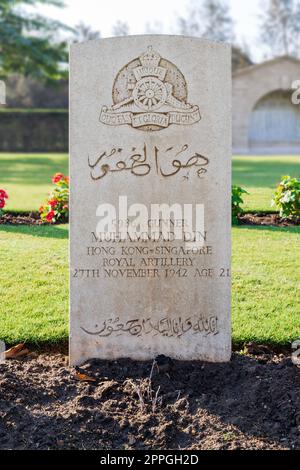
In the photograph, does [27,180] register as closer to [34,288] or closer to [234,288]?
[34,288]

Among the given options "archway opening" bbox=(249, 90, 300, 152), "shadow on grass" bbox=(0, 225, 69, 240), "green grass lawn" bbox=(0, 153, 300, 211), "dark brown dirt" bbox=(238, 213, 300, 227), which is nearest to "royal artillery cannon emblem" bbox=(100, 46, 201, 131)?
"shadow on grass" bbox=(0, 225, 69, 240)

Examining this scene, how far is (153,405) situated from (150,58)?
207 centimetres

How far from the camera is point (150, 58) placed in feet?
12.9

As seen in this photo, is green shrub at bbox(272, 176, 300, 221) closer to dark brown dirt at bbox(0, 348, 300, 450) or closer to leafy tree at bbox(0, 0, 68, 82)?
dark brown dirt at bbox(0, 348, 300, 450)

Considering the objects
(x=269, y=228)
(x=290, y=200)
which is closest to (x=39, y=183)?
(x=290, y=200)

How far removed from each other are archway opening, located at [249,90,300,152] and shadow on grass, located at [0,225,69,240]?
2518cm

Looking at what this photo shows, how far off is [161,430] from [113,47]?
2275mm

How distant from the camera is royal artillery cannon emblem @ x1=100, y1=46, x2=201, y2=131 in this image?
12.9 ft

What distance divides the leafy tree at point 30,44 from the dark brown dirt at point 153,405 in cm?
2034

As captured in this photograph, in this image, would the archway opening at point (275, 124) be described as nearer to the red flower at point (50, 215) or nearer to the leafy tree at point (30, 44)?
the leafy tree at point (30, 44)

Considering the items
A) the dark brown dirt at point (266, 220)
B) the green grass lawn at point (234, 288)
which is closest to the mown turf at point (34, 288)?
the green grass lawn at point (234, 288)

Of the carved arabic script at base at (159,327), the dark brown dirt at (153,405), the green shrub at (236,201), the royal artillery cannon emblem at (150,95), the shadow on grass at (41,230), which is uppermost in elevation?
the royal artillery cannon emblem at (150,95)

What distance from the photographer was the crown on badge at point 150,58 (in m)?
3.93

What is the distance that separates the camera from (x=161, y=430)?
10.8 feet
